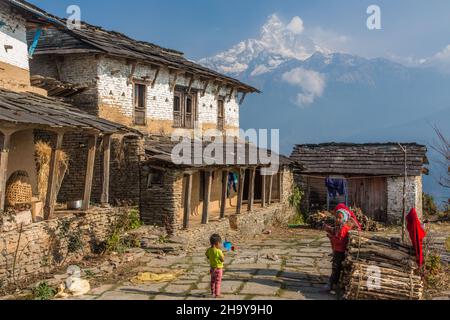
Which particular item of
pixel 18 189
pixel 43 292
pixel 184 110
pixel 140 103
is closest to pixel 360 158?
pixel 184 110

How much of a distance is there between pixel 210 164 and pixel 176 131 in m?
4.69

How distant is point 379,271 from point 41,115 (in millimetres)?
7886

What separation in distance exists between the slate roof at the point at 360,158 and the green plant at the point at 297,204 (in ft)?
4.12

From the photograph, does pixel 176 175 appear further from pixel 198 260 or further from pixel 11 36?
pixel 11 36

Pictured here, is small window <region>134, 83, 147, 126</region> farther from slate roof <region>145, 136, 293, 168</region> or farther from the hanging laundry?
the hanging laundry

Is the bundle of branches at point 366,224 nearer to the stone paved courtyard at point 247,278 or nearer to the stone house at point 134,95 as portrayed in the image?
the stone house at point 134,95

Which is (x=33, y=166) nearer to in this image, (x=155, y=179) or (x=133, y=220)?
(x=133, y=220)

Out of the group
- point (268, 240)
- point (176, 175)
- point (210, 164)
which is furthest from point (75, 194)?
point (268, 240)

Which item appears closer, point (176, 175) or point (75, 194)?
point (176, 175)

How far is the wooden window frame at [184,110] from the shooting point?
61.3 ft

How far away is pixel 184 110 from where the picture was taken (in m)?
19.0

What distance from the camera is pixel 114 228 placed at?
12555 mm
